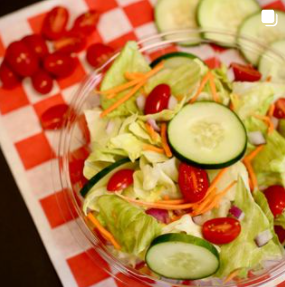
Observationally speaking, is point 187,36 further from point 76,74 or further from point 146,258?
point 146,258

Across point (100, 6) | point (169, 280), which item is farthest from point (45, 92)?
point (169, 280)

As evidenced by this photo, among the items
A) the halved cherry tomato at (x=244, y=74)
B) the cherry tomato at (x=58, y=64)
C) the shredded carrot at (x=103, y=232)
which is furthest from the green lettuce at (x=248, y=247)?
the cherry tomato at (x=58, y=64)

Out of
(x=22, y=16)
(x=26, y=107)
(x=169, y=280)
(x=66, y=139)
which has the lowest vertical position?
(x=169, y=280)

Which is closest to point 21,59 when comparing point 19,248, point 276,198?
point 19,248

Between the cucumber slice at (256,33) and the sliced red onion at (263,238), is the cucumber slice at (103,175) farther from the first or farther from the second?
the cucumber slice at (256,33)

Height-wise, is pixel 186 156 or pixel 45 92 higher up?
pixel 45 92
